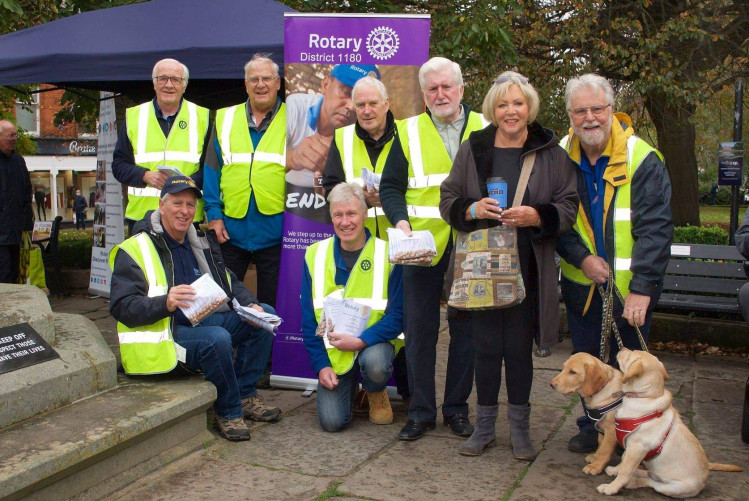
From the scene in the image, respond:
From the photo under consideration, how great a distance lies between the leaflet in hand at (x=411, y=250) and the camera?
404cm

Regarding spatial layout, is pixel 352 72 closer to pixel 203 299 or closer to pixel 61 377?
pixel 203 299

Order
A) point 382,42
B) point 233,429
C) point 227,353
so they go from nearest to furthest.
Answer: point 227,353 < point 233,429 < point 382,42

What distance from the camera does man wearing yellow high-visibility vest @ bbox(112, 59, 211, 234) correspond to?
529cm

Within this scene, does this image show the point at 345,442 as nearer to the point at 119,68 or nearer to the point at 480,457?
the point at 480,457

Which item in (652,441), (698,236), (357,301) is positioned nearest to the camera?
(652,441)

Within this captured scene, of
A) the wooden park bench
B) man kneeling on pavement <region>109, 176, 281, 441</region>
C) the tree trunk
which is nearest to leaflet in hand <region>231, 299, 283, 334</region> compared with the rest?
man kneeling on pavement <region>109, 176, 281, 441</region>

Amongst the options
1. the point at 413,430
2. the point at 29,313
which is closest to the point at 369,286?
the point at 413,430

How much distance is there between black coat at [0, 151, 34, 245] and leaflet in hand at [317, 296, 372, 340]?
486 cm

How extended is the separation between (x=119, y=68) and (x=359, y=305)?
3.19m

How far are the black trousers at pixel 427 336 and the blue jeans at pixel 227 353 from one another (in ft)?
3.02

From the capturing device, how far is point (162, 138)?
5.36 meters

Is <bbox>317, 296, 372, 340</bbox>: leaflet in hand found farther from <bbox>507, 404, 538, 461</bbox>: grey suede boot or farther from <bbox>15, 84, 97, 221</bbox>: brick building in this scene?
<bbox>15, 84, 97, 221</bbox>: brick building

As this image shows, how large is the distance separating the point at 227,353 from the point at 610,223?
2.16 m

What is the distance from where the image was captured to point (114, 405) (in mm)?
3828
